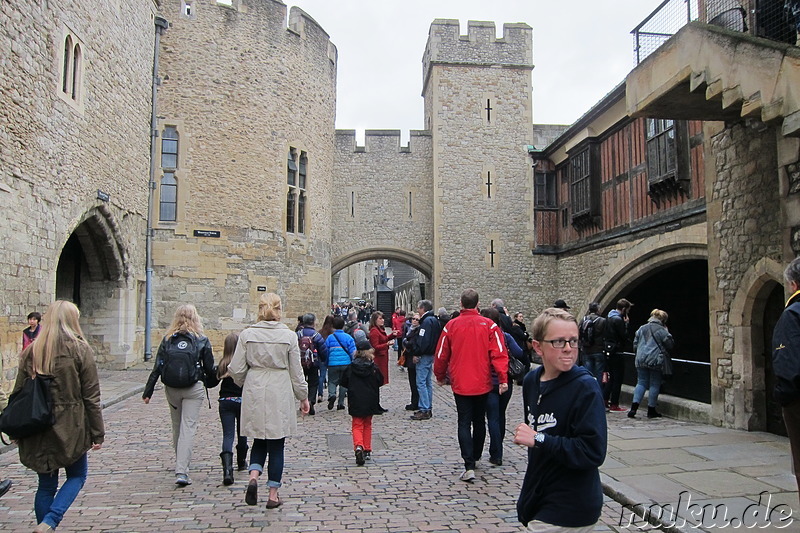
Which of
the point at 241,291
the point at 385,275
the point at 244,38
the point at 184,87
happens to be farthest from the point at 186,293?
the point at 385,275

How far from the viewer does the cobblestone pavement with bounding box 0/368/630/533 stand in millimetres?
4602

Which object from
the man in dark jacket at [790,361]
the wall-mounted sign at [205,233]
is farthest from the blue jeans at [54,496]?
the wall-mounted sign at [205,233]

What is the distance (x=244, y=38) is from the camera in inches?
697

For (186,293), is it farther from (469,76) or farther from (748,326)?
(748,326)

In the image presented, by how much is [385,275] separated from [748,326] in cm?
4289

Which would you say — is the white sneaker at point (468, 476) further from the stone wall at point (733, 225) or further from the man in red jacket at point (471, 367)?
the stone wall at point (733, 225)

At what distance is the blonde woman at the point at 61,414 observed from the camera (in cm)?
398

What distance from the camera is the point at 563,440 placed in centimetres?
260

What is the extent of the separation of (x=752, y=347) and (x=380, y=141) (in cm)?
1645

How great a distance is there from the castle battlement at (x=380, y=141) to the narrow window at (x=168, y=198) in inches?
270

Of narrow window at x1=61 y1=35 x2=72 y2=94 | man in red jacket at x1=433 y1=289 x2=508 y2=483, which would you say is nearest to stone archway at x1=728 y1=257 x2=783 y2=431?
man in red jacket at x1=433 y1=289 x2=508 y2=483

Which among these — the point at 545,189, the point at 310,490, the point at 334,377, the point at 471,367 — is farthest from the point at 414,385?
the point at 545,189

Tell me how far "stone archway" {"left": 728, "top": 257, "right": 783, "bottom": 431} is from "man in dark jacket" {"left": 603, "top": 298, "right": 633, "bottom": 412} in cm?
160

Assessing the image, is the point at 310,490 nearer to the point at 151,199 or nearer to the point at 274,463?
the point at 274,463
